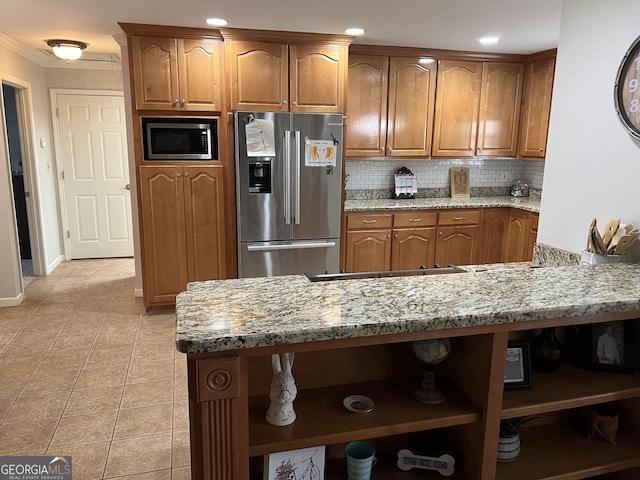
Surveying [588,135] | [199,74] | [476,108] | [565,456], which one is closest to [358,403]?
[565,456]

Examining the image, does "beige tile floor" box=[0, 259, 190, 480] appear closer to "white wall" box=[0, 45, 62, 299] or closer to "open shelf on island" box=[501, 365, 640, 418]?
"white wall" box=[0, 45, 62, 299]

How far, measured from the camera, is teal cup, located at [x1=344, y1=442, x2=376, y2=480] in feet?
4.71

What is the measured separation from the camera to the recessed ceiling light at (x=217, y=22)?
3391 mm

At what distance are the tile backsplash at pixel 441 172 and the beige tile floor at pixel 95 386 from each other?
2317 mm

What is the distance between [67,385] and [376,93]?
3413 mm

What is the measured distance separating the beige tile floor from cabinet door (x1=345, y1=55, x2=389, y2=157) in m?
2.34

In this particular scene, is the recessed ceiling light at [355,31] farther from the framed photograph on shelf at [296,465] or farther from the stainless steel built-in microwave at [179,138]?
the framed photograph on shelf at [296,465]

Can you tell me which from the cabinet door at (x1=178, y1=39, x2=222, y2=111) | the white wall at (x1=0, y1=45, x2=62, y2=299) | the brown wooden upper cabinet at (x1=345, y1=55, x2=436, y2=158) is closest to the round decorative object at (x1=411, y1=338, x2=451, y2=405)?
the cabinet door at (x1=178, y1=39, x2=222, y2=111)

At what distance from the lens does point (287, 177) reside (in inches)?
151

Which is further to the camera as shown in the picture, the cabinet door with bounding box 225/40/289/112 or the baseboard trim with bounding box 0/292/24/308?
the baseboard trim with bounding box 0/292/24/308

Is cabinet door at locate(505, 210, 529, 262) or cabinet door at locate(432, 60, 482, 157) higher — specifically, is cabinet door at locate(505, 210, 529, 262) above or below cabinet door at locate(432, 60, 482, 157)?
below

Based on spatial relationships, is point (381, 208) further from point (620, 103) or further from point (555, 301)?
point (555, 301)

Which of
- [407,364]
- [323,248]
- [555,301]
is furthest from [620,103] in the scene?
[323,248]

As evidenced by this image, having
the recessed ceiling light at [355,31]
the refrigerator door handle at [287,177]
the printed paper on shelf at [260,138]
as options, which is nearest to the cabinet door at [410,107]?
the recessed ceiling light at [355,31]
